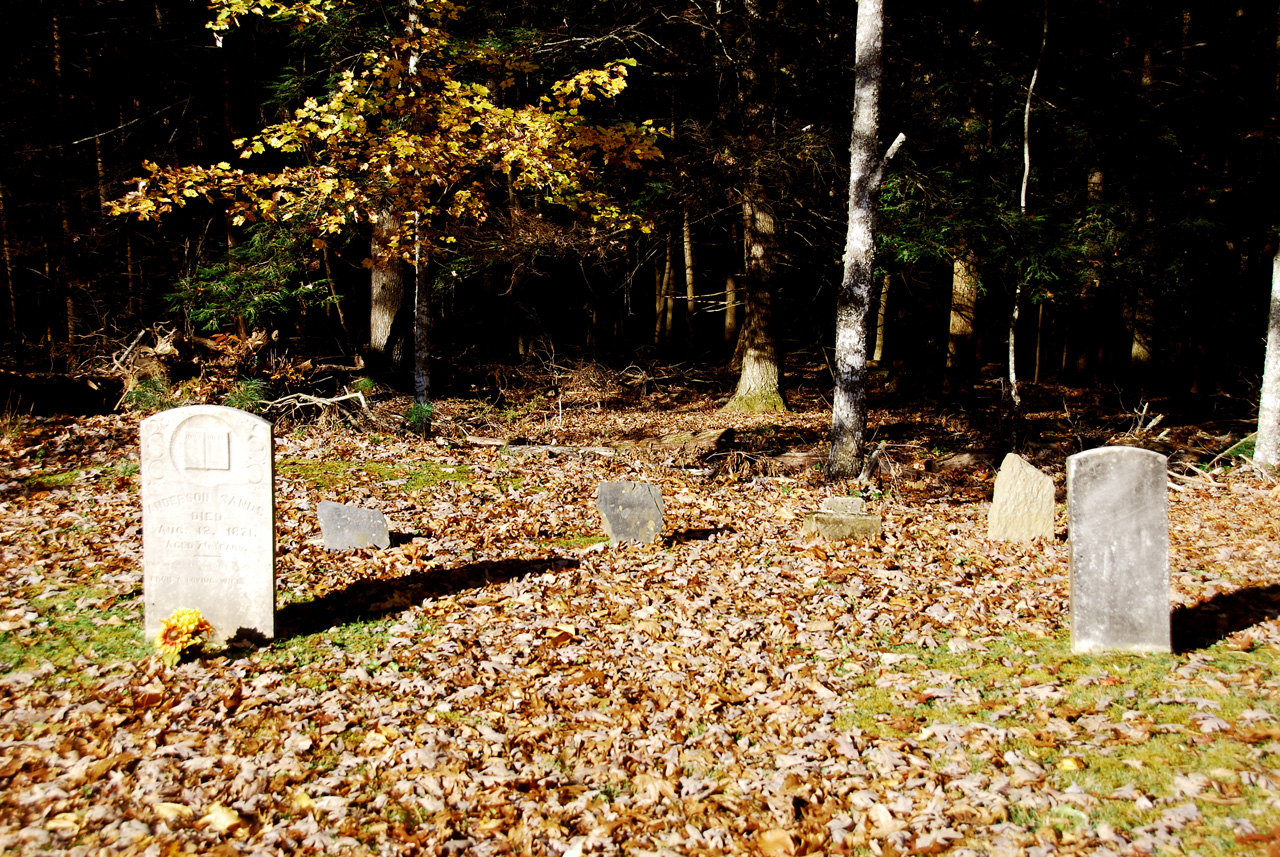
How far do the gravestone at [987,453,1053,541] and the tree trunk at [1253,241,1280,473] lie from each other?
4402 millimetres

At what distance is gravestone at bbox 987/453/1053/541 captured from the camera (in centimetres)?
818

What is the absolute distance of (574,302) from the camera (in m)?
30.2

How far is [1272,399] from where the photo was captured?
33.3 feet

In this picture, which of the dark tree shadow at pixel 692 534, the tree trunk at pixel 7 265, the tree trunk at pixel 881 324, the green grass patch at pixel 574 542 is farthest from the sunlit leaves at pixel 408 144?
the tree trunk at pixel 881 324

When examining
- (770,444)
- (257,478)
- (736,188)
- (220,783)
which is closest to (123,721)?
(220,783)

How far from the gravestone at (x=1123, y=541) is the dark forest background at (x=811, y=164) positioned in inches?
367

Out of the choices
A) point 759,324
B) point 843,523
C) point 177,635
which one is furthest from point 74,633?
point 759,324

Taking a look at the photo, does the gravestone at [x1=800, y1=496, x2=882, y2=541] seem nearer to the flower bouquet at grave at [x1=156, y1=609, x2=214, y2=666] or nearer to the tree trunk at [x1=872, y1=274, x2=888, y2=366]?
the flower bouquet at grave at [x1=156, y1=609, x2=214, y2=666]

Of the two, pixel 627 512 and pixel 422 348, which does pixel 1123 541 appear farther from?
pixel 422 348

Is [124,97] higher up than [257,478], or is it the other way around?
[124,97]

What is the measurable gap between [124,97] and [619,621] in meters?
25.2

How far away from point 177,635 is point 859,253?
858cm

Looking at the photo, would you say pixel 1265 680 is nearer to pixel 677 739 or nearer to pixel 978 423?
pixel 677 739

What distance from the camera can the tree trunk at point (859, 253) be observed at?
9844 millimetres
